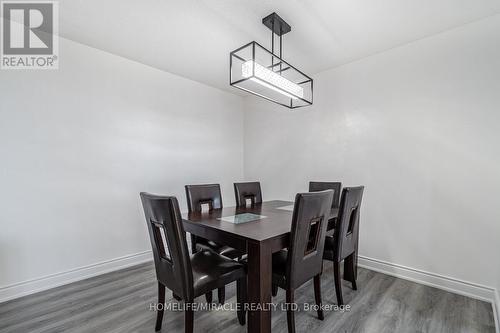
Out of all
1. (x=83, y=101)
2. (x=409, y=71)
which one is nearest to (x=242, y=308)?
(x=83, y=101)

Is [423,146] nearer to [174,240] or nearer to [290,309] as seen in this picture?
[290,309]

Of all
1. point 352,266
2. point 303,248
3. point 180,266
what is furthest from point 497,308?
point 180,266

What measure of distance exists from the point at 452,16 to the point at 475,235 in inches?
77.6

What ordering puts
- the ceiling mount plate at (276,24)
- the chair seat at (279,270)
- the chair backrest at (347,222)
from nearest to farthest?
1. the chair seat at (279,270)
2. the chair backrest at (347,222)
3. the ceiling mount plate at (276,24)

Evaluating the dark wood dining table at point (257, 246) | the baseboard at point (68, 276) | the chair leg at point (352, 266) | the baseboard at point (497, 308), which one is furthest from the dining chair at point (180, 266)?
the baseboard at point (497, 308)

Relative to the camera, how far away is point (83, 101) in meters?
2.41

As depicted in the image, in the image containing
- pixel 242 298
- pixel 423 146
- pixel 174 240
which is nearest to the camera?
pixel 174 240

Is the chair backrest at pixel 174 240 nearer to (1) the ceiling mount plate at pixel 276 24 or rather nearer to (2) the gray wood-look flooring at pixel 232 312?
(2) the gray wood-look flooring at pixel 232 312

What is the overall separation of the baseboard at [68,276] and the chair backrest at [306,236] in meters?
2.13

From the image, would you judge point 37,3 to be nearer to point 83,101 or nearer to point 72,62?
point 72,62

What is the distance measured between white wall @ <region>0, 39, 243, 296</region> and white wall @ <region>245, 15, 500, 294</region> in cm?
209

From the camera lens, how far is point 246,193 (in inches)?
108

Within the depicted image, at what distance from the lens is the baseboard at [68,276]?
1992 millimetres

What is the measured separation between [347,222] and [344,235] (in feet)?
0.37
